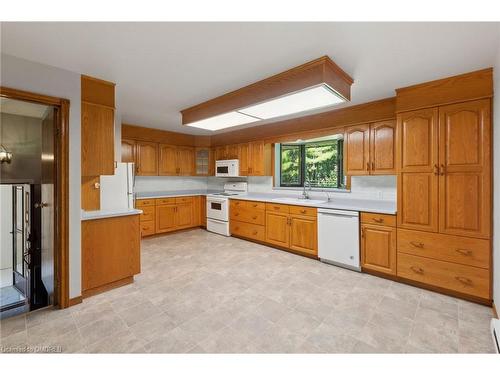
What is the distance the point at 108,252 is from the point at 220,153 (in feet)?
11.3

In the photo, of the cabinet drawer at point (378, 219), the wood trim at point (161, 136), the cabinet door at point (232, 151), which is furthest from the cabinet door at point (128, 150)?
the cabinet drawer at point (378, 219)

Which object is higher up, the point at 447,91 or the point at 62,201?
the point at 447,91

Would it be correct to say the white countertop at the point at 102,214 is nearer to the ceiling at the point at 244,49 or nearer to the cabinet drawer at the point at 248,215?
the ceiling at the point at 244,49

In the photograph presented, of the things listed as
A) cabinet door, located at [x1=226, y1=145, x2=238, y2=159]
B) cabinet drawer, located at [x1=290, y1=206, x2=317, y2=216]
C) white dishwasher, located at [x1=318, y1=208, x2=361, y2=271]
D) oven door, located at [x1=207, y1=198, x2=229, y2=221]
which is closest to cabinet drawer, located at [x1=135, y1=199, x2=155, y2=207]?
oven door, located at [x1=207, y1=198, x2=229, y2=221]

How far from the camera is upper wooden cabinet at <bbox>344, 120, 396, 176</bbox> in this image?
115 inches

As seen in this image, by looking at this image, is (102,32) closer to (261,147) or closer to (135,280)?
(135,280)

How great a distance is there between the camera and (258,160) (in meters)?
4.57

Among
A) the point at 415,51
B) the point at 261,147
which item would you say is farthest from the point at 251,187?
the point at 415,51

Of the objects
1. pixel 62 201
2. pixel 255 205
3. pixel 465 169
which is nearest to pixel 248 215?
pixel 255 205

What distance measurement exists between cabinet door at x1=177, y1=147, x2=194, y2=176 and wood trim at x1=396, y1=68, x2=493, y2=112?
4287mm

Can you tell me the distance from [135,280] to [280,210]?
231cm

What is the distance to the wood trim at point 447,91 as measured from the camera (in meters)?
2.11

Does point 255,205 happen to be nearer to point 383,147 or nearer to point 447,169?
point 383,147
